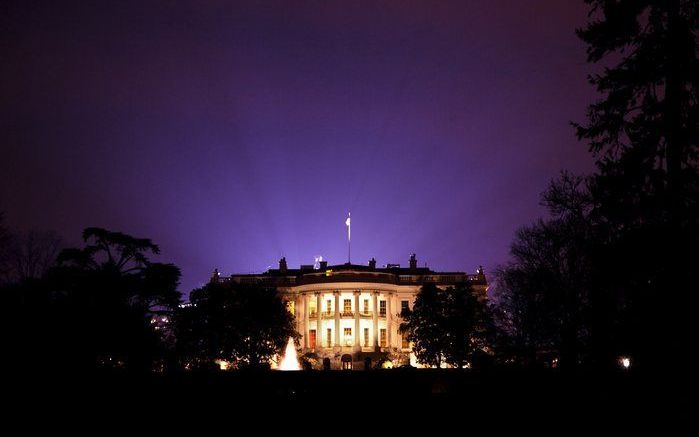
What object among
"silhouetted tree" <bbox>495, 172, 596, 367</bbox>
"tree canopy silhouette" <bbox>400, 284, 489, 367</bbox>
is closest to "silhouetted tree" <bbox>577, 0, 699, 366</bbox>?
"silhouetted tree" <bbox>495, 172, 596, 367</bbox>

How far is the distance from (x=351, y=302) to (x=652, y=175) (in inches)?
3377

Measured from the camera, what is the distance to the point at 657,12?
1681 cm

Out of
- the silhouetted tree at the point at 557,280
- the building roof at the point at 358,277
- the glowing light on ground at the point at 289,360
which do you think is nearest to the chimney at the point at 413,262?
the building roof at the point at 358,277

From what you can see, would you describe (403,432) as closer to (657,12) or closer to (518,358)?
(657,12)

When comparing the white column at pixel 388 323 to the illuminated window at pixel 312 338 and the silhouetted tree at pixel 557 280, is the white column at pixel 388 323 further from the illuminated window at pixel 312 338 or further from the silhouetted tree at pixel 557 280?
the silhouetted tree at pixel 557 280

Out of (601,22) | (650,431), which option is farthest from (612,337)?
(601,22)

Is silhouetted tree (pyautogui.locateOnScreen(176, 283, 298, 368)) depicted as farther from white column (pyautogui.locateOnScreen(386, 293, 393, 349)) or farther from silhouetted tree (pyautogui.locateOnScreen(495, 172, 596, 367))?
white column (pyautogui.locateOnScreen(386, 293, 393, 349))

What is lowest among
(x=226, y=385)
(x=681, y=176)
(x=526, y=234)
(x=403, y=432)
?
(x=403, y=432)

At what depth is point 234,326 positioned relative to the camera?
57.5 m

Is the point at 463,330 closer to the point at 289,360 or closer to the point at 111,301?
the point at 289,360

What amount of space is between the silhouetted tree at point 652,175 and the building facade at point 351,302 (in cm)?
8147

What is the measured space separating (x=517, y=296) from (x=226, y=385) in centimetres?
2558

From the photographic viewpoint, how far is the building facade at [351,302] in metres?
98.9

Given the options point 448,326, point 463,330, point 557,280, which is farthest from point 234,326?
point 557,280
